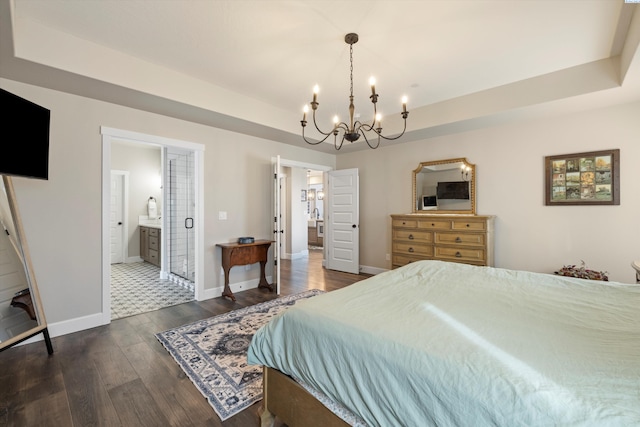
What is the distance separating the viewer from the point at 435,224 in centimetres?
416

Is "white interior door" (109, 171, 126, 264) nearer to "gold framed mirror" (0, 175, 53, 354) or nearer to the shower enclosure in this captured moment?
the shower enclosure

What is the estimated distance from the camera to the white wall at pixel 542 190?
3223mm

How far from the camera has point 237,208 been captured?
4.41m

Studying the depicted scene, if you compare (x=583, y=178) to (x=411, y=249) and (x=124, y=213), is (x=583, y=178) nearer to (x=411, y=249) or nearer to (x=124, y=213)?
(x=411, y=249)

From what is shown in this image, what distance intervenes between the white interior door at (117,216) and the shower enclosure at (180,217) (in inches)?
99.4

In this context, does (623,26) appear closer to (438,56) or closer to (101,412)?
(438,56)

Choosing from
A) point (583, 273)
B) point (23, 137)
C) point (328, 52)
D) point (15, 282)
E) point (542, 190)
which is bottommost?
point (583, 273)

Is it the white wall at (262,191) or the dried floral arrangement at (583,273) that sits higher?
the white wall at (262,191)

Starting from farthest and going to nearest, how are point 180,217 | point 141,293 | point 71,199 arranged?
1. point 180,217
2. point 141,293
3. point 71,199

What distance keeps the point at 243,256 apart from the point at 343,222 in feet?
7.55

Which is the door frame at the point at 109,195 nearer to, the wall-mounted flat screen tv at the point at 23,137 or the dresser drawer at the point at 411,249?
the wall-mounted flat screen tv at the point at 23,137

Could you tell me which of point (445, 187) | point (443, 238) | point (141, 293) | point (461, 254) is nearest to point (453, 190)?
point (445, 187)

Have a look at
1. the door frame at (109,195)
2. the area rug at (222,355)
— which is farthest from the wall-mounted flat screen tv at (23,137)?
the area rug at (222,355)

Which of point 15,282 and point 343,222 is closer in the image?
point 15,282
